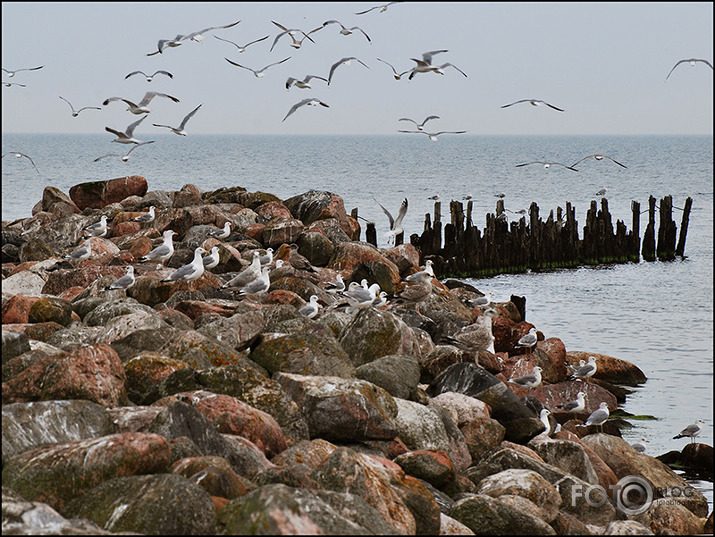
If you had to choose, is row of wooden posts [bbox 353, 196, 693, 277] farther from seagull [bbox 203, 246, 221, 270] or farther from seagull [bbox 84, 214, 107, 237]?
seagull [bbox 203, 246, 221, 270]

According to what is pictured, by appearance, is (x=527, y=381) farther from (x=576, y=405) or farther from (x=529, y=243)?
(x=529, y=243)

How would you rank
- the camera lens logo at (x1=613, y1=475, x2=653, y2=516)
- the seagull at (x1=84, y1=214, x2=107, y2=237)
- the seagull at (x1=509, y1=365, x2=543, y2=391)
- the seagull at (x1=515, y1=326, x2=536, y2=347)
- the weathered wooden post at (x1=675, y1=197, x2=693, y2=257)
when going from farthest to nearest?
the weathered wooden post at (x1=675, y1=197, x2=693, y2=257) → the seagull at (x1=84, y1=214, x2=107, y2=237) → the seagull at (x1=515, y1=326, x2=536, y2=347) → the seagull at (x1=509, y1=365, x2=543, y2=391) → the camera lens logo at (x1=613, y1=475, x2=653, y2=516)

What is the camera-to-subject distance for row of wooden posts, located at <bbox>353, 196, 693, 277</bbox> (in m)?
27.0

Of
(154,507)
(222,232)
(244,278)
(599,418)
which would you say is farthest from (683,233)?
(154,507)

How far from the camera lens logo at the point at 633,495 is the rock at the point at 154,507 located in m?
5.01

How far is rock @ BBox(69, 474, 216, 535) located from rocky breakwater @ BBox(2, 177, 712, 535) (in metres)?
0.01

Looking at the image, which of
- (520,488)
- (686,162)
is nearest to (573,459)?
(520,488)

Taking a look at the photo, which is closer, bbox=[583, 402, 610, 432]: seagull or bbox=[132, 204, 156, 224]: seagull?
bbox=[583, 402, 610, 432]: seagull

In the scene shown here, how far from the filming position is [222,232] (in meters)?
17.3

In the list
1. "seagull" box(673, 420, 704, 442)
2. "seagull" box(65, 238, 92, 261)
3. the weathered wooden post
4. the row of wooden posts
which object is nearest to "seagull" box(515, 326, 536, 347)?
"seagull" box(673, 420, 704, 442)

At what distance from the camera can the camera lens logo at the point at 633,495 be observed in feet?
27.6

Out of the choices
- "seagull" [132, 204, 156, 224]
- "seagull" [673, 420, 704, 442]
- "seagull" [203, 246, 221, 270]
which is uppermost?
"seagull" [132, 204, 156, 224]

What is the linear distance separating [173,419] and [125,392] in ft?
3.65

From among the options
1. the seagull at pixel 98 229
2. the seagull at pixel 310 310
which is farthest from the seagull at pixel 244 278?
the seagull at pixel 98 229
